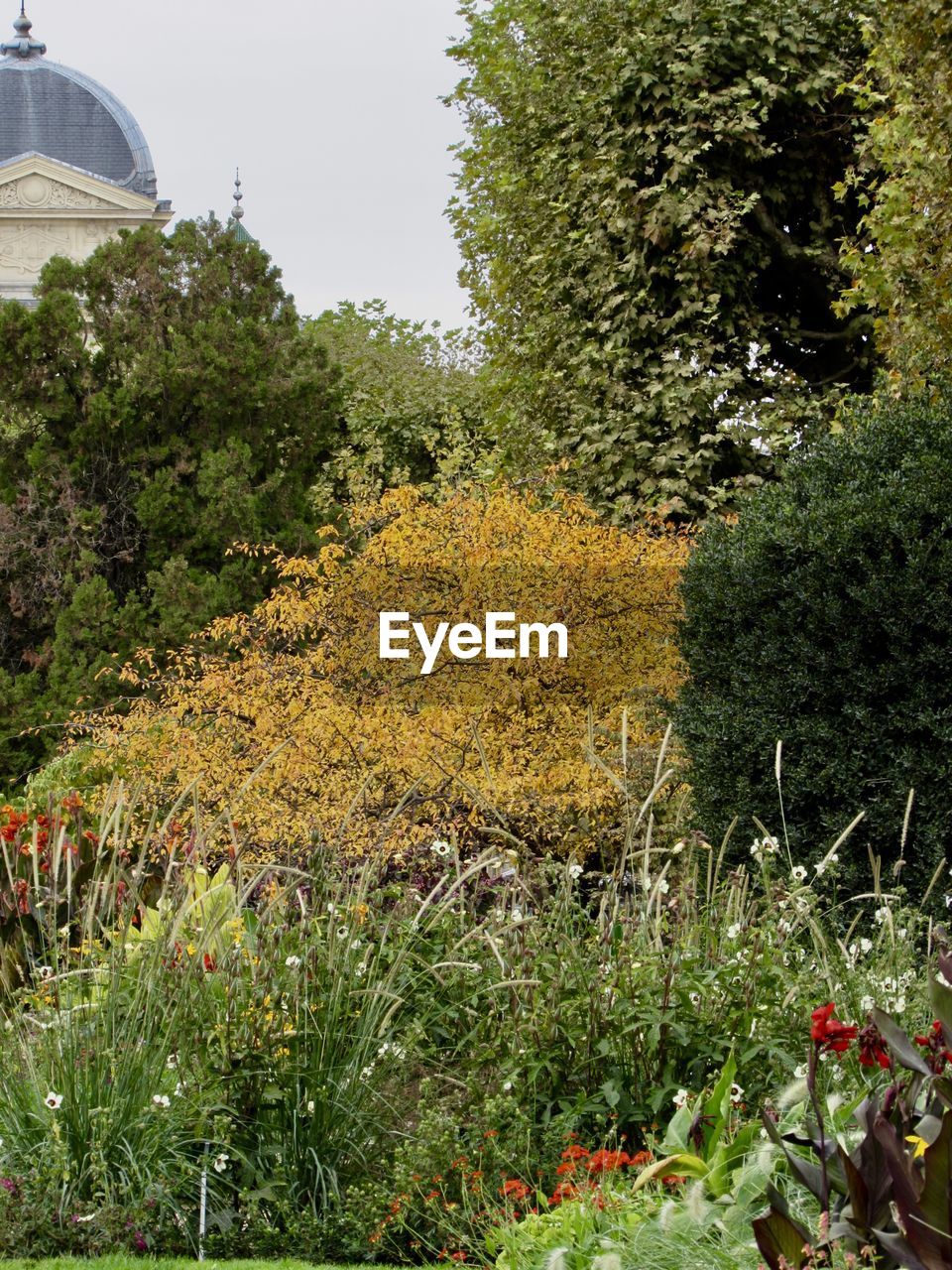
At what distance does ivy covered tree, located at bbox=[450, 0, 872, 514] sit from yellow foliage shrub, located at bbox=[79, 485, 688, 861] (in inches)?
92.6

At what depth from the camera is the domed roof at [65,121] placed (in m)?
36.1

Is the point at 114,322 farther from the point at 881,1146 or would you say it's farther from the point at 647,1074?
the point at 881,1146

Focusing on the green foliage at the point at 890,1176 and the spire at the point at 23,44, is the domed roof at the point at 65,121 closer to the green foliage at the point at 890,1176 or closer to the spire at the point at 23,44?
the spire at the point at 23,44

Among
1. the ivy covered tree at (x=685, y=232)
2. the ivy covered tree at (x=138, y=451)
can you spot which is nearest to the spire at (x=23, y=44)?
the ivy covered tree at (x=138, y=451)

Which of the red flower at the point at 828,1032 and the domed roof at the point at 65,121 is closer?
the red flower at the point at 828,1032

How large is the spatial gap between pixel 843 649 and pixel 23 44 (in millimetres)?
36005

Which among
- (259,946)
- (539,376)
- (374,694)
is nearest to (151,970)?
(259,946)

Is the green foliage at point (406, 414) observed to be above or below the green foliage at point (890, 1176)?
above

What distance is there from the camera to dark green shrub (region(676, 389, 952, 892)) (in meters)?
6.70

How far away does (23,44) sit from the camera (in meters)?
37.0

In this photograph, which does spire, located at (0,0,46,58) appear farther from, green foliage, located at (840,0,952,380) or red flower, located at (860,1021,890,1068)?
red flower, located at (860,1021,890,1068)

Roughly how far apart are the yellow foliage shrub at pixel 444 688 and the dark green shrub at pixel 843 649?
1.58 m

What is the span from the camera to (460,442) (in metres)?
21.3

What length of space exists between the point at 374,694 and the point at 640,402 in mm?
3838
